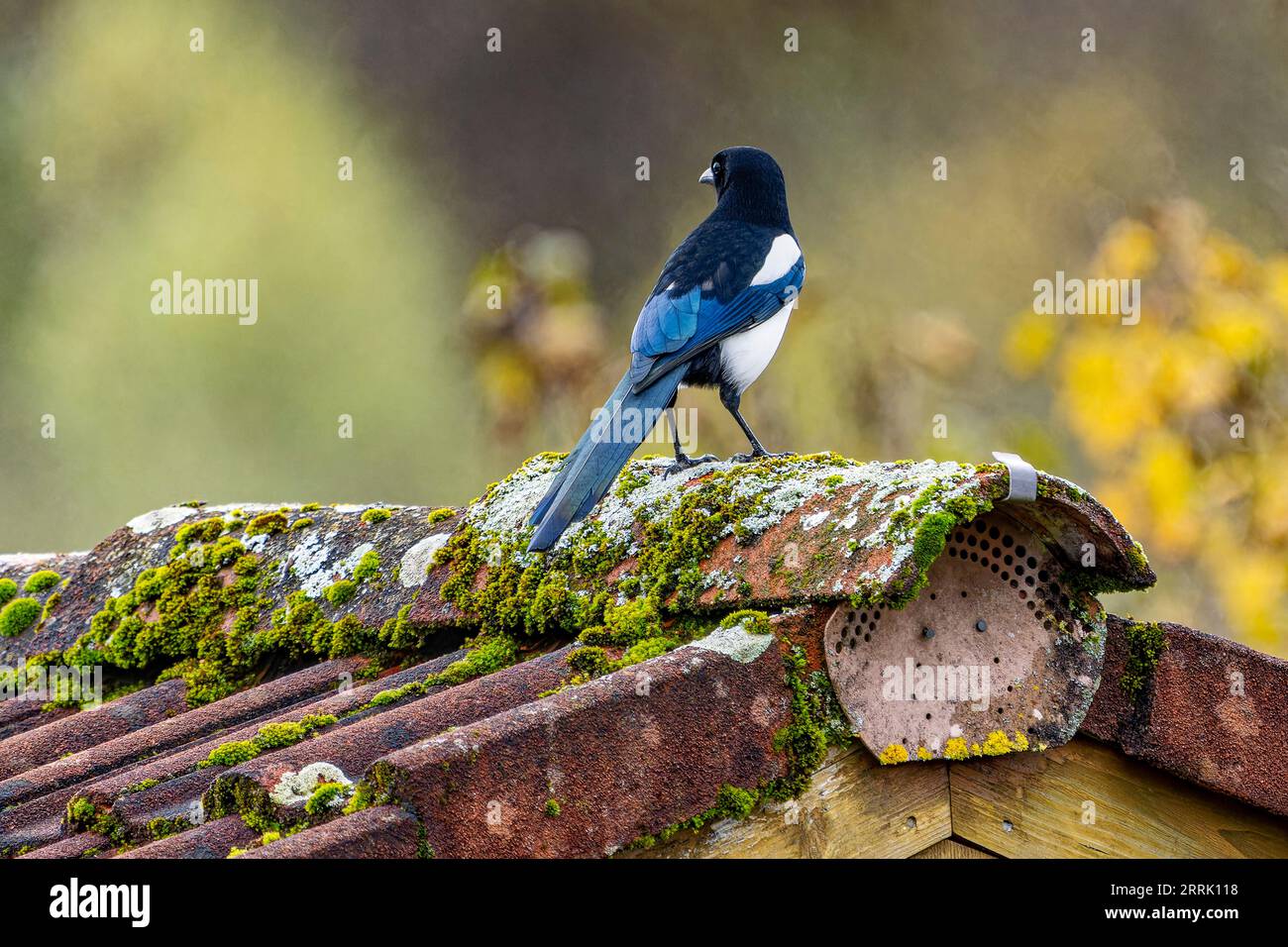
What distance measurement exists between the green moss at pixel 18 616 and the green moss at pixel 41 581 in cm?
7

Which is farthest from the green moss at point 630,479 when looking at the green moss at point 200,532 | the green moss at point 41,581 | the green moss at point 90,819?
the green moss at point 41,581

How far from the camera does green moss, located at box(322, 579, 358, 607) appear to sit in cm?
341

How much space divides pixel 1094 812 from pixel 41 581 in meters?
2.98

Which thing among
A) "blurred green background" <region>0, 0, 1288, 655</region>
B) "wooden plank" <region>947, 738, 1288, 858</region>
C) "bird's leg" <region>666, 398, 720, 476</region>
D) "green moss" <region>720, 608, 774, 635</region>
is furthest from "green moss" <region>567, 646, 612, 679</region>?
"blurred green background" <region>0, 0, 1288, 655</region>

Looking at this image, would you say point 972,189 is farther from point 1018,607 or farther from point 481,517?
point 1018,607

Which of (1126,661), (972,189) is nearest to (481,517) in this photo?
(1126,661)

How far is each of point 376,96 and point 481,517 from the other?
6879mm

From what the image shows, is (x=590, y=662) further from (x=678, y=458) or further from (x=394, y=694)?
(x=678, y=458)

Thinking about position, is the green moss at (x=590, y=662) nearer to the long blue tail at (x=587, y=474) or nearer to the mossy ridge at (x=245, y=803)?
the long blue tail at (x=587, y=474)

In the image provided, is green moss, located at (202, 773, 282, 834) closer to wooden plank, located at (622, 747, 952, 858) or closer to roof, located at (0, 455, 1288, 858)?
roof, located at (0, 455, 1288, 858)

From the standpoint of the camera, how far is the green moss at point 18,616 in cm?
405

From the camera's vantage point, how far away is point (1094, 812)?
245cm

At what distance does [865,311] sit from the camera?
280 inches

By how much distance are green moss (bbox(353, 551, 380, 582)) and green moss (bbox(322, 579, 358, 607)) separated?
22 mm
